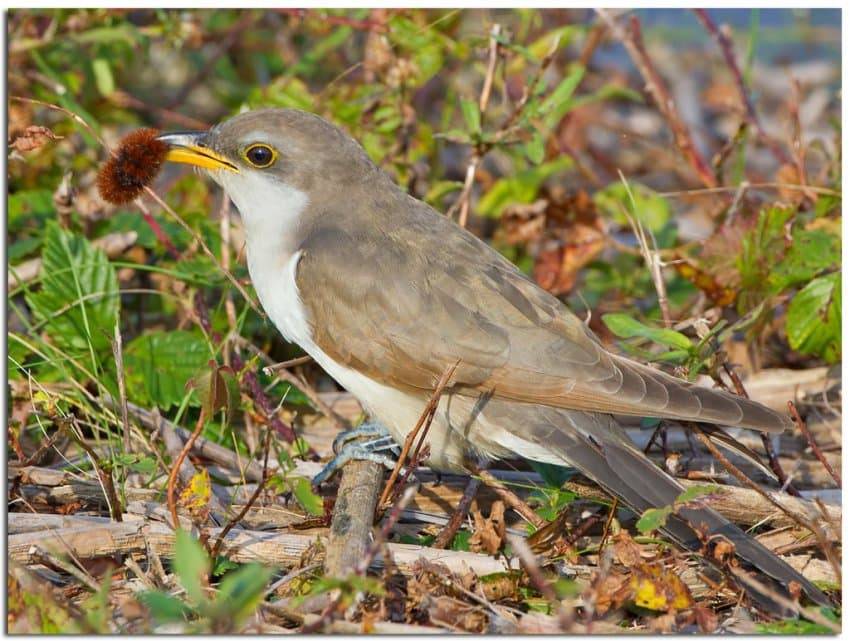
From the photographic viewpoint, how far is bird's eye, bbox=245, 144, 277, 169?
175 inches

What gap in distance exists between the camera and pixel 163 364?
4.87 meters

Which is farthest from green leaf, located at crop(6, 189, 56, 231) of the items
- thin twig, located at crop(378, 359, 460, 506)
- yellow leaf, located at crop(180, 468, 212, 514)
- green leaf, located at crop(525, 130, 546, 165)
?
thin twig, located at crop(378, 359, 460, 506)

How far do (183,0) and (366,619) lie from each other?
151 inches

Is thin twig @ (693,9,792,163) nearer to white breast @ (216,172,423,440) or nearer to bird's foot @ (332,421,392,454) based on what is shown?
white breast @ (216,172,423,440)

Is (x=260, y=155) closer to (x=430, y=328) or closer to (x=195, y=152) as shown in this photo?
(x=195, y=152)

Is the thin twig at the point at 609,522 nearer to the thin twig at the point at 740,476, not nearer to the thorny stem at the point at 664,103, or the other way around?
the thin twig at the point at 740,476

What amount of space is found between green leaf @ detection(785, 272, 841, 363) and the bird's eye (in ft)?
7.73

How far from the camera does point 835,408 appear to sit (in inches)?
199

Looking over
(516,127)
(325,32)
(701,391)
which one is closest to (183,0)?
(325,32)

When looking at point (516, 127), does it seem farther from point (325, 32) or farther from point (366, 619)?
point (366, 619)

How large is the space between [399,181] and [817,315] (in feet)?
7.26

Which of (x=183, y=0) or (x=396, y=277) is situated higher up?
(x=183, y=0)

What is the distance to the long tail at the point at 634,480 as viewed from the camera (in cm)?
358

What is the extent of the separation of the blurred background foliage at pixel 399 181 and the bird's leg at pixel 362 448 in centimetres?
25
